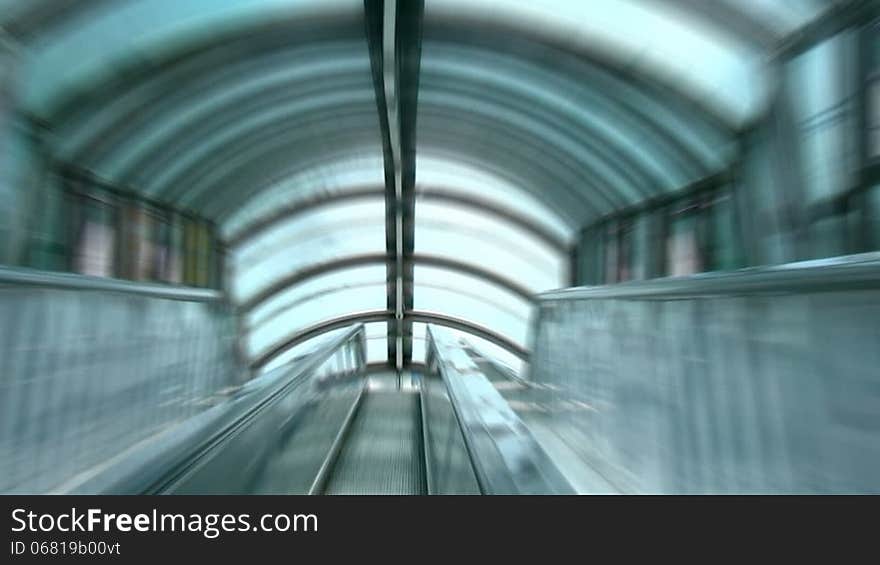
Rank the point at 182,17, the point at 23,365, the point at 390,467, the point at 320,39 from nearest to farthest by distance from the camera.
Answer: the point at 23,365 → the point at 390,467 → the point at 182,17 → the point at 320,39

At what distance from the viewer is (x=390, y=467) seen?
15.9 ft

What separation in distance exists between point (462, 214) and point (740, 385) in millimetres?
12250

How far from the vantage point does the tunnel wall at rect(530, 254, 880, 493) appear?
1.67m

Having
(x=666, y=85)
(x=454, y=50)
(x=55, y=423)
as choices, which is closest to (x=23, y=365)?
(x=55, y=423)

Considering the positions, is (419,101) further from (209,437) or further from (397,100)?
(209,437)

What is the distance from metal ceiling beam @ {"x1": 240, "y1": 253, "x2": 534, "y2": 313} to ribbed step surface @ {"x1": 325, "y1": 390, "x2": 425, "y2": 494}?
922 cm

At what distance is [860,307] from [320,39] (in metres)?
6.06

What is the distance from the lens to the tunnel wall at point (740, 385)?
A: 65.7 inches

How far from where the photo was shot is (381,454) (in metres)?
5.29

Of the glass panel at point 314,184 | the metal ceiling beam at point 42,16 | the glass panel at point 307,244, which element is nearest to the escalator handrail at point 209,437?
the metal ceiling beam at point 42,16
